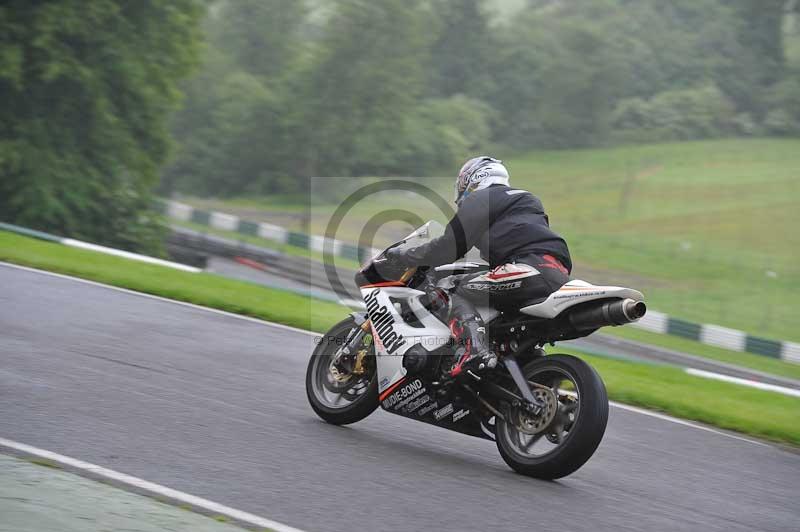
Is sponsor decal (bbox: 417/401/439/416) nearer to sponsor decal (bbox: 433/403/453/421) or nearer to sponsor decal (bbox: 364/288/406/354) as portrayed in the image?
sponsor decal (bbox: 433/403/453/421)

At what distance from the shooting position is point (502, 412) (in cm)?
645

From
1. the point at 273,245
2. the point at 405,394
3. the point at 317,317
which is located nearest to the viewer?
the point at 405,394

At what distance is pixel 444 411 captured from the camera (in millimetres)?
6695

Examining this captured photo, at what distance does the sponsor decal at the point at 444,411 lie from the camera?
6670 mm

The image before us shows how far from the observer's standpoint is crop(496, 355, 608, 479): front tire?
229 inches

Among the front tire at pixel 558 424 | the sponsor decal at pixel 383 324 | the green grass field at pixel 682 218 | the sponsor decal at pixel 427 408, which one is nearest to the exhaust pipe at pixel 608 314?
the front tire at pixel 558 424

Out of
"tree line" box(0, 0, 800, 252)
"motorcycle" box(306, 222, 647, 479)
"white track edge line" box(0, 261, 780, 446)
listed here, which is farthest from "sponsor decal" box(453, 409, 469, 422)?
"tree line" box(0, 0, 800, 252)

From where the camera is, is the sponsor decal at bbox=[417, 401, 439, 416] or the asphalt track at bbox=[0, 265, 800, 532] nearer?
the asphalt track at bbox=[0, 265, 800, 532]

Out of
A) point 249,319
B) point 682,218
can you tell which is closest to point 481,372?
point 249,319

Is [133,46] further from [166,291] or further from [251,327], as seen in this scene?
[251,327]

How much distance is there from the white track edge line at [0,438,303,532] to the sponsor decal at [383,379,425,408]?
212cm

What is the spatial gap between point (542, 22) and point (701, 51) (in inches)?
508

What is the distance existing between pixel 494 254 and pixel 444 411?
1.08 meters

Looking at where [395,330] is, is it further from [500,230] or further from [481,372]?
[500,230]
